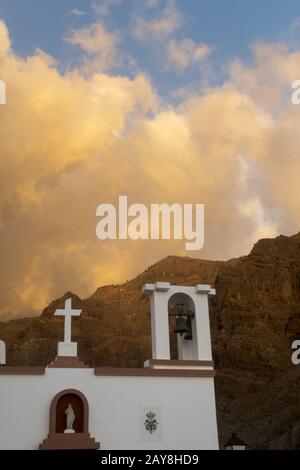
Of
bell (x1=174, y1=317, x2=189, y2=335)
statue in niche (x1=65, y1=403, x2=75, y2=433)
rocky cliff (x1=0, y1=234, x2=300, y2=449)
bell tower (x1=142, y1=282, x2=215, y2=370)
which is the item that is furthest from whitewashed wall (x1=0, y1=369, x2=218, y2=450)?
rocky cliff (x1=0, y1=234, x2=300, y2=449)

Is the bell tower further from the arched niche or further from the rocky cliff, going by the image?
the rocky cliff

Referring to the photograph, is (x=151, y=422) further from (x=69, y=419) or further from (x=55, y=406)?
(x=55, y=406)

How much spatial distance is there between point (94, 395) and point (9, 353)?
6478 centimetres

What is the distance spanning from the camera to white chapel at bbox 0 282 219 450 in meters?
12.2

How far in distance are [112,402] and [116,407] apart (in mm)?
148

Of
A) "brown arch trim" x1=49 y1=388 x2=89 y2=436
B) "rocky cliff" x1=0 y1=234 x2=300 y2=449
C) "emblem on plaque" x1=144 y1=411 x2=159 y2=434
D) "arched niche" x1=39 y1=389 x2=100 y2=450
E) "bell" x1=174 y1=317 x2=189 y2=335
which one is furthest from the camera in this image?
"rocky cliff" x1=0 y1=234 x2=300 y2=449

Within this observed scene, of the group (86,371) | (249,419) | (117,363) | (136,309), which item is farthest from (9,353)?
(86,371)

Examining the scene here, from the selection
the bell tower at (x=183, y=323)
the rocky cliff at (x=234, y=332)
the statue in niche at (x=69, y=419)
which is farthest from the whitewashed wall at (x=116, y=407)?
the rocky cliff at (x=234, y=332)

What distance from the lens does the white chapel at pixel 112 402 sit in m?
12.2

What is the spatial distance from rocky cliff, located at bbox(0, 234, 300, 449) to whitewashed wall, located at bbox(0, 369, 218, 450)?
108 feet
